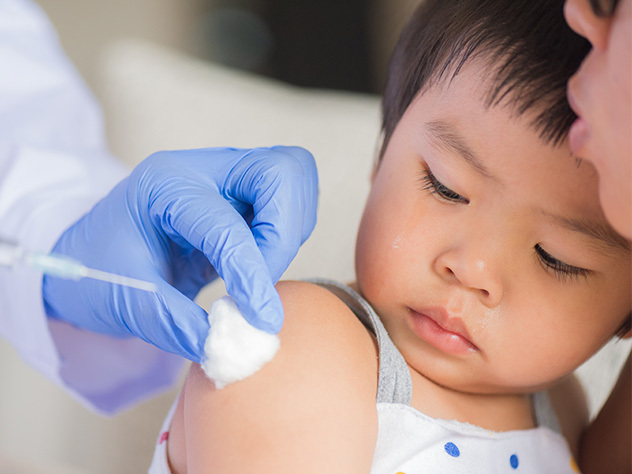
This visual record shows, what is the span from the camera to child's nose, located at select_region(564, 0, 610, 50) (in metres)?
0.53

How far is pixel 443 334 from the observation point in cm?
73

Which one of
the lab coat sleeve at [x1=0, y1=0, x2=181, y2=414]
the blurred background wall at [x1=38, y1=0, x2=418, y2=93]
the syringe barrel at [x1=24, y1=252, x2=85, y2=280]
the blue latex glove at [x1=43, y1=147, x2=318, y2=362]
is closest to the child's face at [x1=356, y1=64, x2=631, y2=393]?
the blue latex glove at [x1=43, y1=147, x2=318, y2=362]

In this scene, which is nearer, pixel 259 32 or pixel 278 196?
pixel 278 196

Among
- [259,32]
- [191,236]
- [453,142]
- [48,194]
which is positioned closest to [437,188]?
[453,142]

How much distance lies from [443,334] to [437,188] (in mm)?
160

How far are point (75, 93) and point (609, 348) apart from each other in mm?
1054

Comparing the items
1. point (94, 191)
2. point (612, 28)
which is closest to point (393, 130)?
point (612, 28)

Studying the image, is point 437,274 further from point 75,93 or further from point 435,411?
point 75,93

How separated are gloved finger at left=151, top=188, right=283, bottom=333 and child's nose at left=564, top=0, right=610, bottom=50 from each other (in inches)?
14.1

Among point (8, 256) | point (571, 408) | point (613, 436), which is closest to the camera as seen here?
point (8, 256)

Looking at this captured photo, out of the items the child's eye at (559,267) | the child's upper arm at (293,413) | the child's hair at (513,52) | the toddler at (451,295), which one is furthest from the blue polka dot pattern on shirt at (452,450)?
the child's hair at (513,52)

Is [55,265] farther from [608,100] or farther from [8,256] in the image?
[608,100]

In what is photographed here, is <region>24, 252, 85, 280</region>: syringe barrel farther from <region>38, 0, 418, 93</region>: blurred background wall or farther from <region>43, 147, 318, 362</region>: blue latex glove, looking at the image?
<region>38, 0, 418, 93</region>: blurred background wall

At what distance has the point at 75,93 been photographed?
1243 mm
